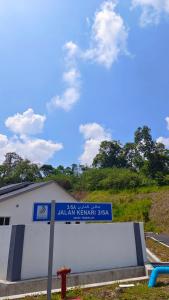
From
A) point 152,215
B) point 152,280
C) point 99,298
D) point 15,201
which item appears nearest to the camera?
point 99,298

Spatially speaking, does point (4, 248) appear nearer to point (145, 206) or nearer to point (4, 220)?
point (4, 220)

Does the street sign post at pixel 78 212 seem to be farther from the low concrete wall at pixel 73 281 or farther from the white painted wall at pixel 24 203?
the white painted wall at pixel 24 203

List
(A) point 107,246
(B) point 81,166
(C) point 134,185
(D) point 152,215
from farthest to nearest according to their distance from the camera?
(B) point 81,166 → (C) point 134,185 → (D) point 152,215 → (A) point 107,246

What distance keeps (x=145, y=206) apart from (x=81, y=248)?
27327 millimetres

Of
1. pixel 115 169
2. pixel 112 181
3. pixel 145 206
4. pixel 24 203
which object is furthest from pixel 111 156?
pixel 24 203

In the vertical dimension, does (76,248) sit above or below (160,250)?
above

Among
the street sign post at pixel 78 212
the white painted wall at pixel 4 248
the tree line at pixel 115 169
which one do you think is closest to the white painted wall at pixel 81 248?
the street sign post at pixel 78 212

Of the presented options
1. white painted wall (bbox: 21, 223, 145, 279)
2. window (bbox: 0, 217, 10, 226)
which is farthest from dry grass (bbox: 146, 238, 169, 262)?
window (bbox: 0, 217, 10, 226)

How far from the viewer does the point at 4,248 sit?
961 centimetres

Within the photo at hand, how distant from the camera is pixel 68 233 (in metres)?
10.3

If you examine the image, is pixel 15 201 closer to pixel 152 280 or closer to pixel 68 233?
pixel 68 233

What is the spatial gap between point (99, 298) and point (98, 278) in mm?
3212

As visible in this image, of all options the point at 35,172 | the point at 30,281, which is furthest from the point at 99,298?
the point at 35,172

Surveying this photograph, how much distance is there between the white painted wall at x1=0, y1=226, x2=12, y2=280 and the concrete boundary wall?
0.42 ft
